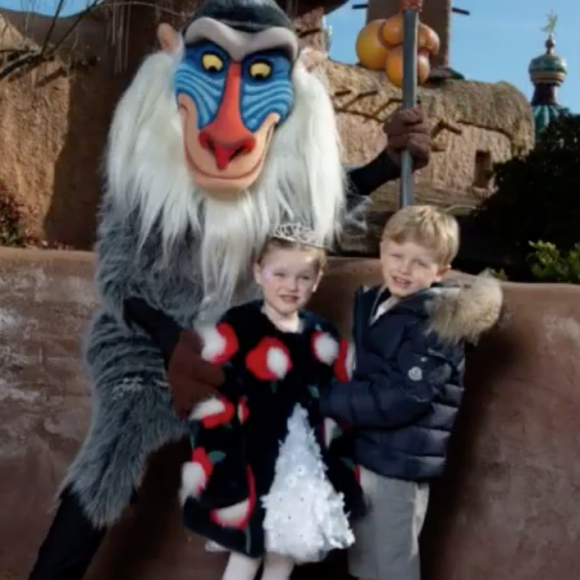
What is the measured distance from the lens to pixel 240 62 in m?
2.27

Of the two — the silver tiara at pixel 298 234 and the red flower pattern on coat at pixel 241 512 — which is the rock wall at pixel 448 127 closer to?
the silver tiara at pixel 298 234

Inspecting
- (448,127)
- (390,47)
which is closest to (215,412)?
(390,47)

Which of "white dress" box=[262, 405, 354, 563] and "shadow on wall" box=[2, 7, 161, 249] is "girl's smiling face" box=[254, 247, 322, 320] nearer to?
"white dress" box=[262, 405, 354, 563]

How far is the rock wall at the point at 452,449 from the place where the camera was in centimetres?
211

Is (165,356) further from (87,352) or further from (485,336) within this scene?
(485,336)

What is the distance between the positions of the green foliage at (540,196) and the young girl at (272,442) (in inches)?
186

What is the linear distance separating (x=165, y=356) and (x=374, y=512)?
1.61 ft

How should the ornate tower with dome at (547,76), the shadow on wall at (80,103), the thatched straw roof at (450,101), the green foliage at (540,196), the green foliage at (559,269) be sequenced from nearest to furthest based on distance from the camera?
the green foliage at (559,269) < the green foliage at (540,196) < the shadow on wall at (80,103) < the thatched straw roof at (450,101) < the ornate tower with dome at (547,76)

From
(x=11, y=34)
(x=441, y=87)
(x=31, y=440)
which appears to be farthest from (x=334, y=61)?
(x=31, y=440)

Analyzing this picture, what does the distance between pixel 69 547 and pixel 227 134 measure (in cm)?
83

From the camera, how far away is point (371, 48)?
565cm

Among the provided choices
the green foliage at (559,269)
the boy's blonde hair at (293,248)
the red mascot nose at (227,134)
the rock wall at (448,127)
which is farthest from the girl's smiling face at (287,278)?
the rock wall at (448,127)

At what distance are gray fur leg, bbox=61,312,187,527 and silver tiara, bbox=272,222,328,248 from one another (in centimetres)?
36

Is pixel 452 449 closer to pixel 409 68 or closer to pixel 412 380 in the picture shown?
pixel 412 380
